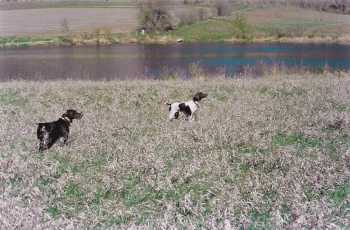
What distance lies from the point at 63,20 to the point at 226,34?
3201cm

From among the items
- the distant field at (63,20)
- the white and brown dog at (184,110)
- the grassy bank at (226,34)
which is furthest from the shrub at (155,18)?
the white and brown dog at (184,110)

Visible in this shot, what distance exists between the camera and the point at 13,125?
13359 mm

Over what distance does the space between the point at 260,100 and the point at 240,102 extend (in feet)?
2.52

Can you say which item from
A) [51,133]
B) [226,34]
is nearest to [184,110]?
[51,133]

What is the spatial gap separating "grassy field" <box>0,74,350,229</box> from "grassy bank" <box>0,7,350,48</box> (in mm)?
60164

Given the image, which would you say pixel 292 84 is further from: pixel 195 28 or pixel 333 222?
pixel 195 28

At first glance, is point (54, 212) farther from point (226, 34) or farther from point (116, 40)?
point (226, 34)

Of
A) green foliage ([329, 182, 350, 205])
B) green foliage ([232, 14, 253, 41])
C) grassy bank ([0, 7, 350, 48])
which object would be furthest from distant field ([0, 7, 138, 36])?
green foliage ([329, 182, 350, 205])

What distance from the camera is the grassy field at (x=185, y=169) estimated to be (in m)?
7.08

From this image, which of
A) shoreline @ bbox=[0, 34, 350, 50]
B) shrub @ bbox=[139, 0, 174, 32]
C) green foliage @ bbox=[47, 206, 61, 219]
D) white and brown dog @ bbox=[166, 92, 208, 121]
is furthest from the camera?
shrub @ bbox=[139, 0, 174, 32]

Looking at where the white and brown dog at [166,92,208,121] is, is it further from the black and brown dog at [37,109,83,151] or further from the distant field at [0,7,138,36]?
the distant field at [0,7,138,36]

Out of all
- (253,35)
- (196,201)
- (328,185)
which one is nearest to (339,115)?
(328,185)

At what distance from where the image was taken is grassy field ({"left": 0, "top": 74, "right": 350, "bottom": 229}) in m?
7.08

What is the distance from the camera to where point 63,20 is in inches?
3684
